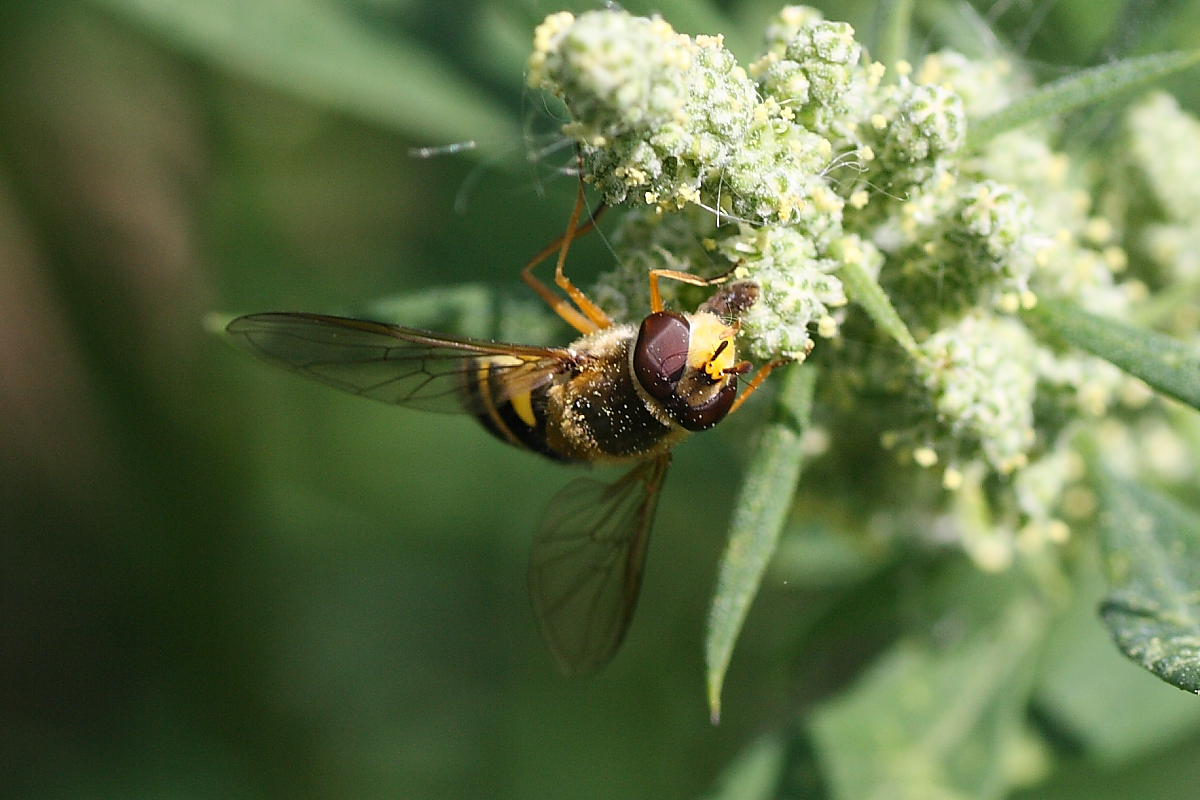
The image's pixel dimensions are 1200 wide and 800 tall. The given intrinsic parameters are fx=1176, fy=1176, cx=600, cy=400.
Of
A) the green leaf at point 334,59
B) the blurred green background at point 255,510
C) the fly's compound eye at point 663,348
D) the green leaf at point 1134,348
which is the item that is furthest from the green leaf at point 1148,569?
the green leaf at point 334,59

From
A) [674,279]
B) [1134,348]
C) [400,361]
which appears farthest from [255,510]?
[1134,348]

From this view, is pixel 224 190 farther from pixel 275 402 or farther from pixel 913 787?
pixel 913 787

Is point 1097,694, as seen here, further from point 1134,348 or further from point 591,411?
point 591,411

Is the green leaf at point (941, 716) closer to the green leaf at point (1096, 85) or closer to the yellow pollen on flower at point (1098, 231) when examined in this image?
the yellow pollen on flower at point (1098, 231)

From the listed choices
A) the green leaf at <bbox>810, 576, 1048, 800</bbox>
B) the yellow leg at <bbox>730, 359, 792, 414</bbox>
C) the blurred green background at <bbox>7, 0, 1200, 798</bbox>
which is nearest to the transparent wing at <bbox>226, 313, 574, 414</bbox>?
the yellow leg at <bbox>730, 359, 792, 414</bbox>

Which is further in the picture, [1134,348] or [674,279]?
[674,279]

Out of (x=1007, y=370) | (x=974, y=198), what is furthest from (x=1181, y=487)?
(x=974, y=198)
